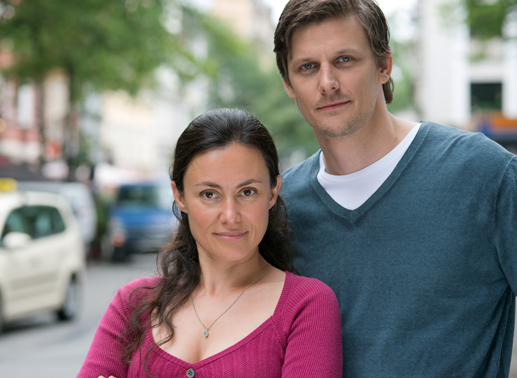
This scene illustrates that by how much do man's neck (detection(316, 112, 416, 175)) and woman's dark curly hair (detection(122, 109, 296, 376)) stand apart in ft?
0.79

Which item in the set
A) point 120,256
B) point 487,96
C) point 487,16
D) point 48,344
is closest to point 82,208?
point 120,256

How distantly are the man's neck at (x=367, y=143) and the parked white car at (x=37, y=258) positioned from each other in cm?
747

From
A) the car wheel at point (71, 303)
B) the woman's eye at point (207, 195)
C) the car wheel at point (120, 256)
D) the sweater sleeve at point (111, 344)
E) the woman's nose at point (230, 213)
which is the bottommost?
A: the car wheel at point (120, 256)

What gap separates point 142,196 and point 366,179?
703 inches

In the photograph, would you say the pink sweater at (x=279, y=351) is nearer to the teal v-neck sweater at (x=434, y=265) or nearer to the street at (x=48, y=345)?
the teal v-neck sweater at (x=434, y=265)

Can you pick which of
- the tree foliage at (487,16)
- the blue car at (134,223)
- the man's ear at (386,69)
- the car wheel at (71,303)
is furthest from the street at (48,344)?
the tree foliage at (487,16)

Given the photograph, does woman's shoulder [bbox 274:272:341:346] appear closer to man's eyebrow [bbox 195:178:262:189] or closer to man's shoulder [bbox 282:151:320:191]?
man's eyebrow [bbox 195:178:262:189]

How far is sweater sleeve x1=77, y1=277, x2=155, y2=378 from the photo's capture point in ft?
7.97

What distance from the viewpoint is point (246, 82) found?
135 feet

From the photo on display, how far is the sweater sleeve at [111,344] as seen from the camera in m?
2.43

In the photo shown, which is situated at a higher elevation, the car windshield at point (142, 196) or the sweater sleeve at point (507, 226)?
the sweater sleeve at point (507, 226)

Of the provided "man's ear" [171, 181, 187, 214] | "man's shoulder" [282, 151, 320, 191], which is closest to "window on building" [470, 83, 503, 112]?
"man's shoulder" [282, 151, 320, 191]

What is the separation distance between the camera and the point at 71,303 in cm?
1100

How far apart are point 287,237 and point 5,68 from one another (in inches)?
765
